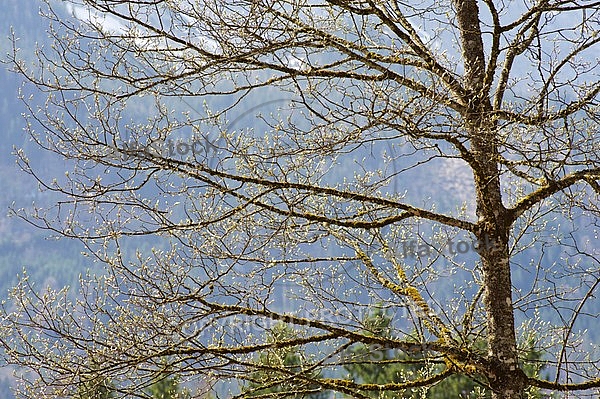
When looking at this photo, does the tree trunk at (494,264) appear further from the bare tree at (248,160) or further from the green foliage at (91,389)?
the green foliage at (91,389)

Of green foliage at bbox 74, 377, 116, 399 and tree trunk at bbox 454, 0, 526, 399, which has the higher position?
tree trunk at bbox 454, 0, 526, 399

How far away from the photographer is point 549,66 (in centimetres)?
346

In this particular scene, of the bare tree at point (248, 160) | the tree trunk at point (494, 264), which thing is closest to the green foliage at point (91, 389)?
the bare tree at point (248, 160)

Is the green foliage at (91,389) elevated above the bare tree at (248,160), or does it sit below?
below

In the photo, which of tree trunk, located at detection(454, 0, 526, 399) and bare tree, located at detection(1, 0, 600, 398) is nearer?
bare tree, located at detection(1, 0, 600, 398)

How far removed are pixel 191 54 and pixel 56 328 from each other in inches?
63.7

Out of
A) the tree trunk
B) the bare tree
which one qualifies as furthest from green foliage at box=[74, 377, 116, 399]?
the tree trunk

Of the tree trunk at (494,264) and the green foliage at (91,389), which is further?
the tree trunk at (494,264)

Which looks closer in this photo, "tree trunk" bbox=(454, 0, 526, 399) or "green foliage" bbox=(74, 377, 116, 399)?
"green foliage" bbox=(74, 377, 116, 399)

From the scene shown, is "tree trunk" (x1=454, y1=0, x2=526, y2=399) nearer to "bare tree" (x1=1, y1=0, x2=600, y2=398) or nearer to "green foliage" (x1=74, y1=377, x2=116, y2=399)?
"bare tree" (x1=1, y1=0, x2=600, y2=398)

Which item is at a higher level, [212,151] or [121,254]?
[212,151]

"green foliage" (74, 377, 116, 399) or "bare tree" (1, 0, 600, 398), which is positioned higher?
"bare tree" (1, 0, 600, 398)

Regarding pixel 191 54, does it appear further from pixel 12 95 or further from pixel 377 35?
pixel 12 95

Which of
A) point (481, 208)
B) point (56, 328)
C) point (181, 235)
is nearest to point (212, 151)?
point (181, 235)
